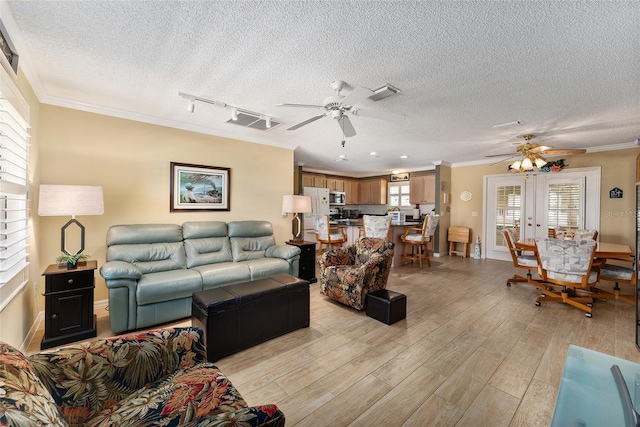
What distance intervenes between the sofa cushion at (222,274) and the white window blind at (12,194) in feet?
4.74

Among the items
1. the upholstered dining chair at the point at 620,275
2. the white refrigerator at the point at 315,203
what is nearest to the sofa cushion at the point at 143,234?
the white refrigerator at the point at 315,203

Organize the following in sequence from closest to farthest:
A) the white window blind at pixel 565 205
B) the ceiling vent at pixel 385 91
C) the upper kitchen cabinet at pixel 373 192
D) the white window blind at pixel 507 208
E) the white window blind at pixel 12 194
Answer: the white window blind at pixel 12 194 → the ceiling vent at pixel 385 91 → the white window blind at pixel 565 205 → the white window blind at pixel 507 208 → the upper kitchen cabinet at pixel 373 192

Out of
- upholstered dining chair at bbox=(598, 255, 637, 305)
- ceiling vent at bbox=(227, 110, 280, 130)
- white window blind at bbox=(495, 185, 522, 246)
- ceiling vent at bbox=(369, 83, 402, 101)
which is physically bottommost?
upholstered dining chair at bbox=(598, 255, 637, 305)

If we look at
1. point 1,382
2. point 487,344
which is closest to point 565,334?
point 487,344

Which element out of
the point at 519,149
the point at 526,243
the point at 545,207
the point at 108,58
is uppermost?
the point at 108,58

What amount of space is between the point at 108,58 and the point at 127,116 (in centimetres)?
144

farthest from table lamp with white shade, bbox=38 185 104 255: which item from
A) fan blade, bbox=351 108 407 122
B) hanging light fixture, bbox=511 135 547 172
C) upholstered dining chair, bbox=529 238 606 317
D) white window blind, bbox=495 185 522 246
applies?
white window blind, bbox=495 185 522 246

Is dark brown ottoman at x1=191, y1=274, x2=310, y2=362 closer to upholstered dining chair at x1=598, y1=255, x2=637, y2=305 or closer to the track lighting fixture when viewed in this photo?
the track lighting fixture

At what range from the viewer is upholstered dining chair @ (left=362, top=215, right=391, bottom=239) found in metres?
5.29

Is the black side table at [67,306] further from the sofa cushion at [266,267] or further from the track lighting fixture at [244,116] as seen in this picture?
the track lighting fixture at [244,116]

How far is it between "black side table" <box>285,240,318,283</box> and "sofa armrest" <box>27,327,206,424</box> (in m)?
2.93

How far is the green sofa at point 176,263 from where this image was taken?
2.71 metres

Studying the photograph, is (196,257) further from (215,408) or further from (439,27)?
(439,27)

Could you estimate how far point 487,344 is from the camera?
8.50ft
